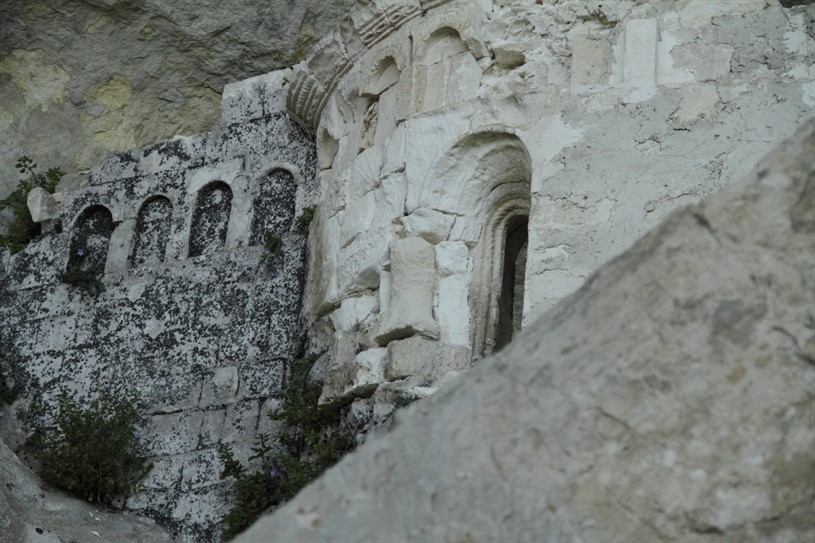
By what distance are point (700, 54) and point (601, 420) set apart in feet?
12.6

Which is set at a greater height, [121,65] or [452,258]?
[121,65]

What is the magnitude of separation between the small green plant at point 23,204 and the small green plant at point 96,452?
1.85m

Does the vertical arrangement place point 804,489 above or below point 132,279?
below

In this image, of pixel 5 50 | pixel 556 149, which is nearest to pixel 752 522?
pixel 556 149

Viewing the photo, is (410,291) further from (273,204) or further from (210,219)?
(210,219)

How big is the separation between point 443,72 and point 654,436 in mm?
4396

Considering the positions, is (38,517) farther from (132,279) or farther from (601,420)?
(601,420)

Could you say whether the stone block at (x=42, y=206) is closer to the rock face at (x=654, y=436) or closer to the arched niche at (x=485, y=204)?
the arched niche at (x=485, y=204)

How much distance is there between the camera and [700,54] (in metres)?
6.84

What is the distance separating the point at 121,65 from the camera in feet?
33.5

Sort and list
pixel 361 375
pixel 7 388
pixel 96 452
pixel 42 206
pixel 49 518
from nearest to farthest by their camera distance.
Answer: pixel 361 375
pixel 49 518
pixel 96 452
pixel 7 388
pixel 42 206

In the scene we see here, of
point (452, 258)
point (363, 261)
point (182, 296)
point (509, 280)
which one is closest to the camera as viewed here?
point (452, 258)

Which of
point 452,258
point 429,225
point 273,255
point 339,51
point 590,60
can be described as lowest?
point 452,258

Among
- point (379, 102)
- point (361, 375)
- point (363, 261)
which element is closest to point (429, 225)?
point (363, 261)
